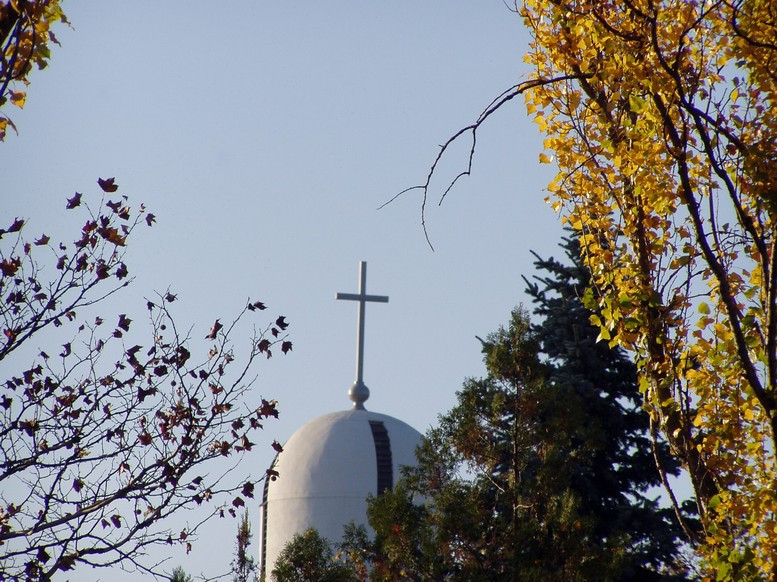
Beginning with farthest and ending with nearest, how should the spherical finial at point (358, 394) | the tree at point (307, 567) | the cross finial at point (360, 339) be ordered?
the spherical finial at point (358, 394) < the cross finial at point (360, 339) < the tree at point (307, 567)

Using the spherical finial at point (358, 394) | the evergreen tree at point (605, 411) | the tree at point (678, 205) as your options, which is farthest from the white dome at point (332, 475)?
the tree at point (678, 205)

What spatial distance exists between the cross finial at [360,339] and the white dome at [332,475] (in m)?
1.08

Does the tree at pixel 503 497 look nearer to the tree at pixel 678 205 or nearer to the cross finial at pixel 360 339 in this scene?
the tree at pixel 678 205

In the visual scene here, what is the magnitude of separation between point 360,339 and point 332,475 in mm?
4152

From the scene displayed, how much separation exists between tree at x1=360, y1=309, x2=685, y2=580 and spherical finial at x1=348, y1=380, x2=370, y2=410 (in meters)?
16.7

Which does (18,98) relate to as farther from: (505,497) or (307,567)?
(307,567)

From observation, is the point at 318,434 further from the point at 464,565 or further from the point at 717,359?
the point at 717,359

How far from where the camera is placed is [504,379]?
47.7 ft

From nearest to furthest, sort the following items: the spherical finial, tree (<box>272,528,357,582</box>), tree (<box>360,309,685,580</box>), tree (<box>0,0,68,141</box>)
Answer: tree (<box>0,0,68,141</box>)
tree (<box>360,309,685,580</box>)
tree (<box>272,528,357,582</box>)
the spherical finial

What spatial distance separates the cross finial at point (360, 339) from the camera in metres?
32.2

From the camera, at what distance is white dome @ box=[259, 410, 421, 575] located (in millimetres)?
30234

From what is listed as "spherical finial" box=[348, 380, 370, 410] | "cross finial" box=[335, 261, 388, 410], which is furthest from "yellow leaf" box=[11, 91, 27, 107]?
"spherical finial" box=[348, 380, 370, 410]

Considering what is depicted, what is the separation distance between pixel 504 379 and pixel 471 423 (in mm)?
734

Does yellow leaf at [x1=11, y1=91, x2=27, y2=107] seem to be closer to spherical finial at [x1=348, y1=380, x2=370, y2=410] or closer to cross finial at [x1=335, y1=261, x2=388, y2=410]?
cross finial at [x1=335, y1=261, x2=388, y2=410]
